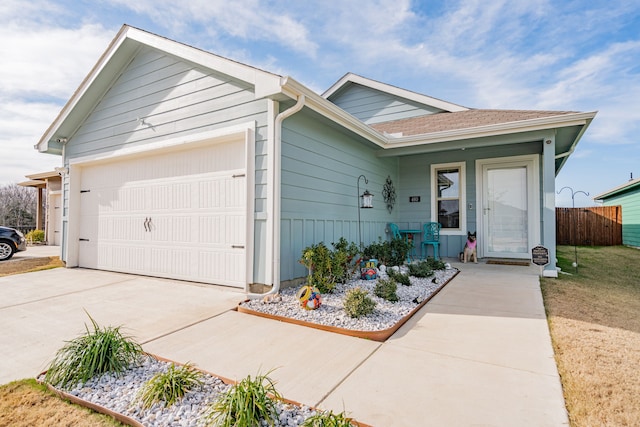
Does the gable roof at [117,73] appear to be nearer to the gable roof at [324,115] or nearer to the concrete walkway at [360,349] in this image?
the gable roof at [324,115]

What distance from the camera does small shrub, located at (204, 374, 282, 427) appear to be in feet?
5.04

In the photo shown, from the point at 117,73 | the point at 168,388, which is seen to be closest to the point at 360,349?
the point at 168,388

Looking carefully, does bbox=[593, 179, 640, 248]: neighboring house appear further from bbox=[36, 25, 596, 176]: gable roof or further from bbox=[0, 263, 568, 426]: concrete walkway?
bbox=[0, 263, 568, 426]: concrete walkway

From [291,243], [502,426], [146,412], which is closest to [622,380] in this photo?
[502,426]

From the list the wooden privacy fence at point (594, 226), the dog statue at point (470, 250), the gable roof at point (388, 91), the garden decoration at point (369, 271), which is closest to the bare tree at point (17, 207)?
the gable roof at point (388, 91)

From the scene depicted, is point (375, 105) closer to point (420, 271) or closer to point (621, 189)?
point (420, 271)

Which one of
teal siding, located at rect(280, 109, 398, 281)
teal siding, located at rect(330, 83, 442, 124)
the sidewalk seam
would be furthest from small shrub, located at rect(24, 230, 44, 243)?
the sidewalk seam

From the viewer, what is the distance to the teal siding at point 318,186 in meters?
4.37

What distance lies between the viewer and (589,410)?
1.74m

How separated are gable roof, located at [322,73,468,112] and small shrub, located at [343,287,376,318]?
6.87 m

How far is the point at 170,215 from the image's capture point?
5141 millimetres

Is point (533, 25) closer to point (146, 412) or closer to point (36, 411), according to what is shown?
point (146, 412)

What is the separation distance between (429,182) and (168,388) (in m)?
7.00

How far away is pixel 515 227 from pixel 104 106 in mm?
8681
